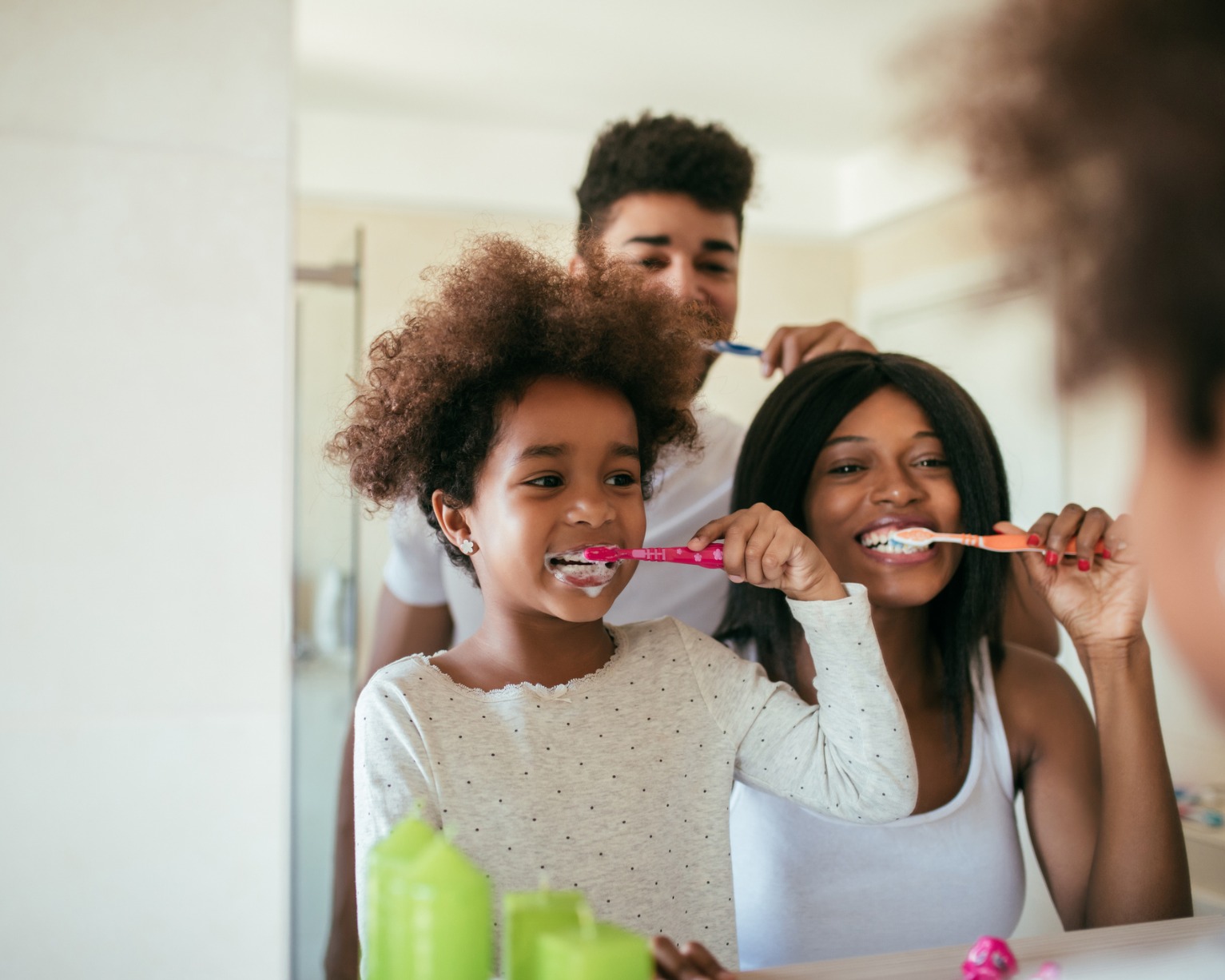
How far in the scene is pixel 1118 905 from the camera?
90 cm

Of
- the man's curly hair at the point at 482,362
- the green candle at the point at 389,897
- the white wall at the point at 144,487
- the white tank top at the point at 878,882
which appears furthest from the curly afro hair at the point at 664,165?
the green candle at the point at 389,897

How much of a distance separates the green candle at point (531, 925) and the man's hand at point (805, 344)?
67cm

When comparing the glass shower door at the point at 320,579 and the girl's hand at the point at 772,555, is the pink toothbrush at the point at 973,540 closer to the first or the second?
the girl's hand at the point at 772,555

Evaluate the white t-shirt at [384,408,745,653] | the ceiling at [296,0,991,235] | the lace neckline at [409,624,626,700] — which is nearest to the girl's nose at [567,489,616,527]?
the lace neckline at [409,624,626,700]

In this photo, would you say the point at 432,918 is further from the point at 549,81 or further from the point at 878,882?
the point at 549,81

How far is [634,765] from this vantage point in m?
0.83

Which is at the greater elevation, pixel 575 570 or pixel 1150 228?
pixel 1150 228

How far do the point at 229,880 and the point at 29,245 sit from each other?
0.53 metres

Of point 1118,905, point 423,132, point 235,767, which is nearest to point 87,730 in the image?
point 235,767

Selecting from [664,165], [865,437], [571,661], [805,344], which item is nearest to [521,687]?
[571,661]

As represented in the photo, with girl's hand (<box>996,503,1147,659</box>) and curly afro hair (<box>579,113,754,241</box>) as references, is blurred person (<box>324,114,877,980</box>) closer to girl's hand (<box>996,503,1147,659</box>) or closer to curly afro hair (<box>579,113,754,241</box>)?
curly afro hair (<box>579,113,754,241</box>)

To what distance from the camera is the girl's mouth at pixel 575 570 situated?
0.81 metres

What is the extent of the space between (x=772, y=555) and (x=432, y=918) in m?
0.39

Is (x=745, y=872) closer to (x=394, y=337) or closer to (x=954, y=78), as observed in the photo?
(x=394, y=337)
